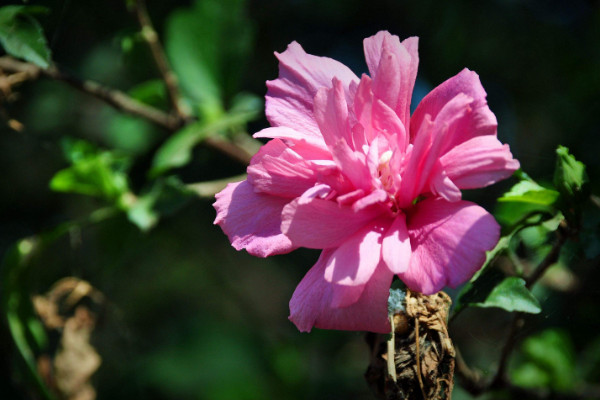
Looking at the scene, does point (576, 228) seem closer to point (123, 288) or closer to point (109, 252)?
point (109, 252)

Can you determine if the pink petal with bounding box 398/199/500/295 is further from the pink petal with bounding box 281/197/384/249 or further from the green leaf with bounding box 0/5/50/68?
the green leaf with bounding box 0/5/50/68

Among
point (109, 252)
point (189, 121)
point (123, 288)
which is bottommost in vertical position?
point (123, 288)

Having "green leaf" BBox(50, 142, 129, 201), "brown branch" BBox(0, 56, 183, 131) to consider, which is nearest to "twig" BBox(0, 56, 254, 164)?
"brown branch" BBox(0, 56, 183, 131)

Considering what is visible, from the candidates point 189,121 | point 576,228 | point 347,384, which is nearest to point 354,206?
point 576,228

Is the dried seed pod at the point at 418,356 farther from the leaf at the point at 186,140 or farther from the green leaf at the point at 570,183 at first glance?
the leaf at the point at 186,140

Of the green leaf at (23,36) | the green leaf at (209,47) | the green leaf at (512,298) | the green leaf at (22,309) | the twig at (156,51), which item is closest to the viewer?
the green leaf at (512,298)

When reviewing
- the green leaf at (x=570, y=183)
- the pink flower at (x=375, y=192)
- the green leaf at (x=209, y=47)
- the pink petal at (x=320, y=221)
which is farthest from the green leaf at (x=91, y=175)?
the green leaf at (x=570, y=183)
